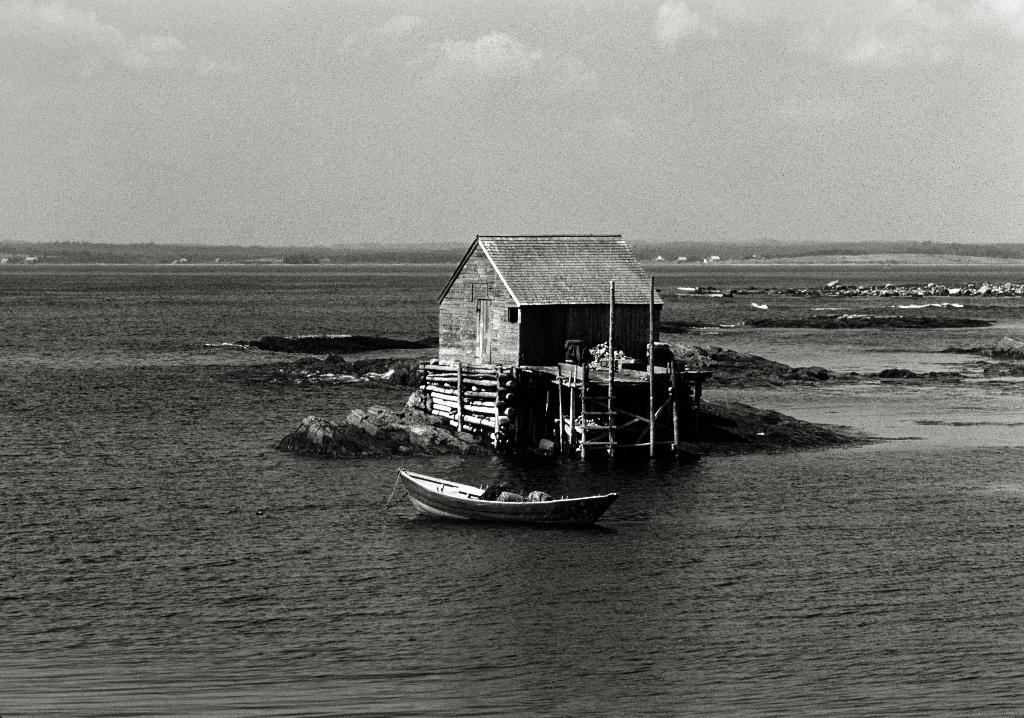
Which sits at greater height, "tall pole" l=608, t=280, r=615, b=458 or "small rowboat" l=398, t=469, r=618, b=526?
"tall pole" l=608, t=280, r=615, b=458

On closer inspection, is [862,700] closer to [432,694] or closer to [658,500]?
[432,694]

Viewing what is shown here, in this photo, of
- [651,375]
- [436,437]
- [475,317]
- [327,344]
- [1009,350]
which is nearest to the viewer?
[651,375]

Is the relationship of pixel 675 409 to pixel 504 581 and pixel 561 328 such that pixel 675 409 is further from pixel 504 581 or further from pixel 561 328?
pixel 504 581

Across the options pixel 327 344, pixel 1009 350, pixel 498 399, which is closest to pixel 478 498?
pixel 498 399

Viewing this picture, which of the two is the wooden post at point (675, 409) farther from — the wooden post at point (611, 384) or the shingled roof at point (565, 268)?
the shingled roof at point (565, 268)

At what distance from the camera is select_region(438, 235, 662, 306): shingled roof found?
171 ft

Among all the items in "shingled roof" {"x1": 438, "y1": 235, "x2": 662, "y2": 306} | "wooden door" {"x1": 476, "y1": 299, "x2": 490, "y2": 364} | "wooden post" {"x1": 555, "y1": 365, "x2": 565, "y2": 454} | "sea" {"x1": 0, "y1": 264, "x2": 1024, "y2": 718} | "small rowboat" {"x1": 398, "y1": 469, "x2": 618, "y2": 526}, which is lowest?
"sea" {"x1": 0, "y1": 264, "x2": 1024, "y2": 718}

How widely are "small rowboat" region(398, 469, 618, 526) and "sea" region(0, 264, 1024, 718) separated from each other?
1.49 ft

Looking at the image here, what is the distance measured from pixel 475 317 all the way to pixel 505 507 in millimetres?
16034

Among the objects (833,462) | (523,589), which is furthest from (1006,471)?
(523,589)

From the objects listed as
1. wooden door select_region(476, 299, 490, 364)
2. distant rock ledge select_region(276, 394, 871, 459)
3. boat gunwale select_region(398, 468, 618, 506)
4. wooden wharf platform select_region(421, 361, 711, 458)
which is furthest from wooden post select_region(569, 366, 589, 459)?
boat gunwale select_region(398, 468, 618, 506)

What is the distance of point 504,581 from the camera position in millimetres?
33062

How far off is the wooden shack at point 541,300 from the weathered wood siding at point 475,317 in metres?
0.03

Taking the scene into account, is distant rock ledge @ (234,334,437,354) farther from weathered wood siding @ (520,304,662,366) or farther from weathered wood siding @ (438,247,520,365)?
weathered wood siding @ (520,304,662,366)
